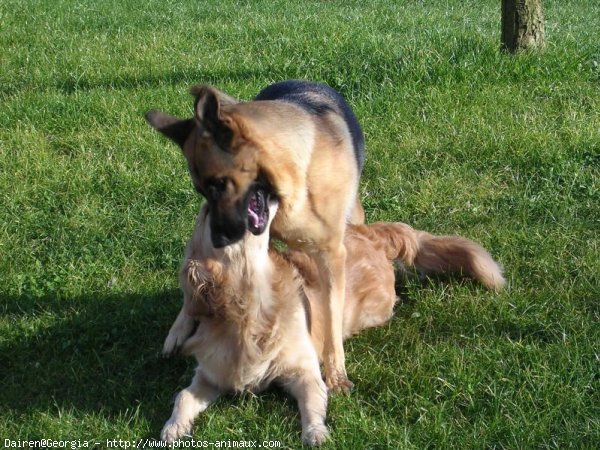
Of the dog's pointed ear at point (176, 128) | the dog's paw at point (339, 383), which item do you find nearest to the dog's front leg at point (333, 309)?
the dog's paw at point (339, 383)

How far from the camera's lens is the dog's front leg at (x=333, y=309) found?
4.15 metres

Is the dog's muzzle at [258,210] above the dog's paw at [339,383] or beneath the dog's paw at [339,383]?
above

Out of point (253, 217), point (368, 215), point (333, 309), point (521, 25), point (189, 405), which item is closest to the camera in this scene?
point (253, 217)

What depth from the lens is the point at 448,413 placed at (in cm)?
375

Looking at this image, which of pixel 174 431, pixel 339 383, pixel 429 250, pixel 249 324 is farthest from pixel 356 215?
pixel 174 431

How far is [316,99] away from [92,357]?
2.01 metres

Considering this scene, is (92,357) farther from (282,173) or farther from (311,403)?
(282,173)

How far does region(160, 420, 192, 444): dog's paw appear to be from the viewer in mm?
3697

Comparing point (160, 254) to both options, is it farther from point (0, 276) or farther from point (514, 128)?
point (514, 128)

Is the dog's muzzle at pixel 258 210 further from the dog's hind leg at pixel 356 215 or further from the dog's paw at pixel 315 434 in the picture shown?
the dog's hind leg at pixel 356 215

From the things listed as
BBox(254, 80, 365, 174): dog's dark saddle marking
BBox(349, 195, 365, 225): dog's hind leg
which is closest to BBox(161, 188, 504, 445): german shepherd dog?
BBox(349, 195, 365, 225): dog's hind leg

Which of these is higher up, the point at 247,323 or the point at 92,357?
A: the point at 247,323

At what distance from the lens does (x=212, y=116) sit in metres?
3.57

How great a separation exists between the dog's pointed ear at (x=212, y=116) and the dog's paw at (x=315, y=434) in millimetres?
1319
